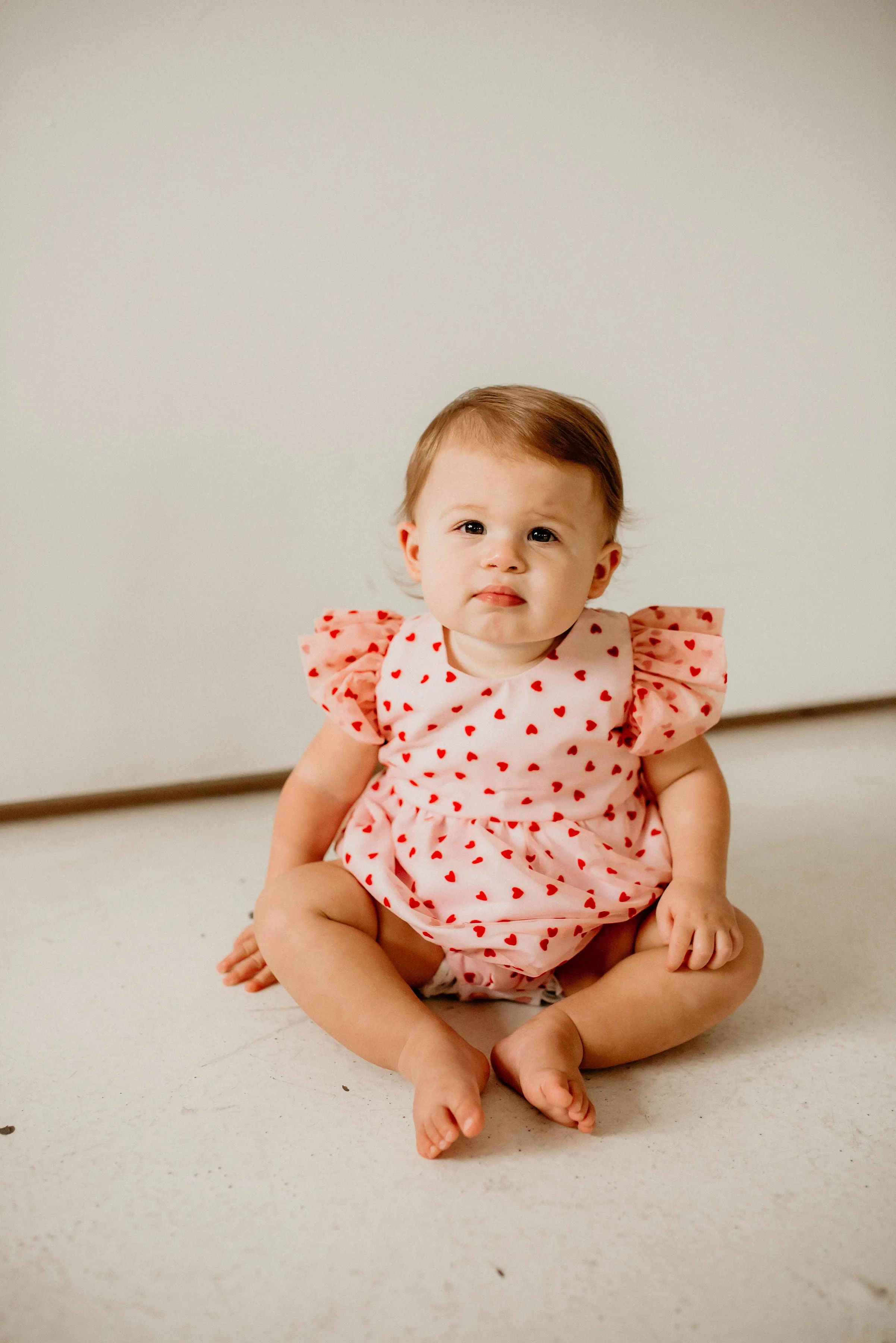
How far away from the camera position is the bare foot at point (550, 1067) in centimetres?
65

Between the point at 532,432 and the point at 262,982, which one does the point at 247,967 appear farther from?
the point at 532,432

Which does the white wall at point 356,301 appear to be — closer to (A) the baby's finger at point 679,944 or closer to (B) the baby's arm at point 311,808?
(B) the baby's arm at point 311,808

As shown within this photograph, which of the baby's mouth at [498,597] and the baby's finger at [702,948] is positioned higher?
the baby's mouth at [498,597]

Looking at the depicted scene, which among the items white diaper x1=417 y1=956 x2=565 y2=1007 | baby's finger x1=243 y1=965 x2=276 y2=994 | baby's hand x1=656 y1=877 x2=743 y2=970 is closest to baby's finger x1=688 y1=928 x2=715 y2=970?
baby's hand x1=656 y1=877 x2=743 y2=970

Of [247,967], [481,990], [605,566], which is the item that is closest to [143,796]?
[247,967]

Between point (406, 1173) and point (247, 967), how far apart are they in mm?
276

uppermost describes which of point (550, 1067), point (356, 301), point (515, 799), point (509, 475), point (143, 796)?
point (356, 301)

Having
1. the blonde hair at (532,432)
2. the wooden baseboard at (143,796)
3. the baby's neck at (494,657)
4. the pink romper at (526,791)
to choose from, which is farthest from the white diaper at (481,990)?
the wooden baseboard at (143,796)

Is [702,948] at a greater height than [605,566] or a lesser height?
lesser

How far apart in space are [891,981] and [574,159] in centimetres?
103

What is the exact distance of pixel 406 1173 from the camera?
25.0 inches

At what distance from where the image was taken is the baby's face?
0.73 metres

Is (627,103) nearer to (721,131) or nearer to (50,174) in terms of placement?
(721,131)

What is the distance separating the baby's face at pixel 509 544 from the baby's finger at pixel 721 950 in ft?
0.82
